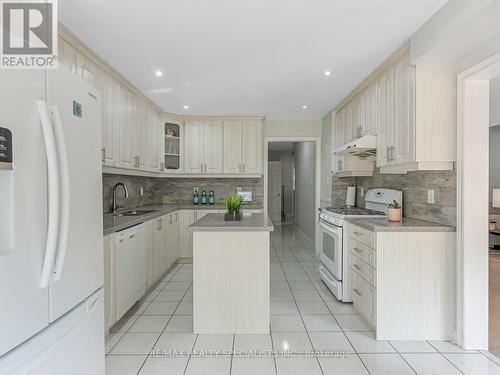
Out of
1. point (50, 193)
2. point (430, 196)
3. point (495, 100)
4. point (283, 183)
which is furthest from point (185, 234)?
point (283, 183)

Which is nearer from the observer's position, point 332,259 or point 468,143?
point 468,143

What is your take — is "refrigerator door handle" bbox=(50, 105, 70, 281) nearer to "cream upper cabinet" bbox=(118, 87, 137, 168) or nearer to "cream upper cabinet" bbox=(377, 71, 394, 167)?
"cream upper cabinet" bbox=(118, 87, 137, 168)

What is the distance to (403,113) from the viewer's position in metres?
2.40

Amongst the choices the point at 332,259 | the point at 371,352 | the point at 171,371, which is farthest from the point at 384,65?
the point at 171,371

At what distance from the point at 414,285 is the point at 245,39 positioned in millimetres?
2382

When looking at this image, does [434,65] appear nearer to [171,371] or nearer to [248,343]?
[248,343]

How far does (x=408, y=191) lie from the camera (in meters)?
2.85

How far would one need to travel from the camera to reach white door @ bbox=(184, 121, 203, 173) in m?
4.75

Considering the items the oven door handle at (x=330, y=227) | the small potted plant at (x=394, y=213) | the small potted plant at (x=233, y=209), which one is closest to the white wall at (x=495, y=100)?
the small potted plant at (x=394, y=213)

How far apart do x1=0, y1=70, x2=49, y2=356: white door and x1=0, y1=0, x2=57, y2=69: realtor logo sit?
0.23ft

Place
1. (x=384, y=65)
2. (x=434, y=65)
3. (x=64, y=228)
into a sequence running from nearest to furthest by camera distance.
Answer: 1. (x=64, y=228)
2. (x=434, y=65)
3. (x=384, y=65)

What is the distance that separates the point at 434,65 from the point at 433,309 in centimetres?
194

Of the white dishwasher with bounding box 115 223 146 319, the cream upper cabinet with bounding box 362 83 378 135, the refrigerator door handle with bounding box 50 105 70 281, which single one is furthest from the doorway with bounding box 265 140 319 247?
the refrigerator door handle with bounding box 50 105 70 281

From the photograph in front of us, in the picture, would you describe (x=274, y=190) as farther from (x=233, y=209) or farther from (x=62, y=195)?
(x=62, y=195)
